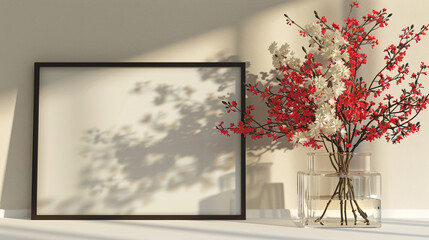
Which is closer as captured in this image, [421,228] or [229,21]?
[421,228]

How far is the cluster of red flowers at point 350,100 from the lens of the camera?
1728mm

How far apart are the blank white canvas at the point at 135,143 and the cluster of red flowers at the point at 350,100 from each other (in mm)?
102

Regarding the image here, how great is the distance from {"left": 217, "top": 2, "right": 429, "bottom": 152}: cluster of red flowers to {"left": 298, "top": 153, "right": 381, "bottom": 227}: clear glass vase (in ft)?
0.26

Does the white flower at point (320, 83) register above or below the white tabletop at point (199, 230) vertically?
above

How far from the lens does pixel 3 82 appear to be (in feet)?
6.38

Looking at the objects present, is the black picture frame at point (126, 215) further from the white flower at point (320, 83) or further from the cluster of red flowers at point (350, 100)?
the white flower at point (320, 83)

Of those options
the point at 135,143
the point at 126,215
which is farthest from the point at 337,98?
the point at 126,215

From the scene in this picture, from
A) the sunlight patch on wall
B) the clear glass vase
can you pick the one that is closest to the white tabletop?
the clear glass vase

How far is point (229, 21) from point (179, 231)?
2.50 feet

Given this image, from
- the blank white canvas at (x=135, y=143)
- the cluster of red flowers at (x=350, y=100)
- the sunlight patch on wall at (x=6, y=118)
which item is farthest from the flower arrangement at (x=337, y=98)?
the sunlight patch on wall at (x=6, y=118)

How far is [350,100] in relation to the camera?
1677 millimetres

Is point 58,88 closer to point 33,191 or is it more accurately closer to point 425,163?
point 33,191

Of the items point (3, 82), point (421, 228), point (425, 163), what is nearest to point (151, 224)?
point (3, 82)

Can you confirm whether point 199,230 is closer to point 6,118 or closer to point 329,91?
point 329,91
